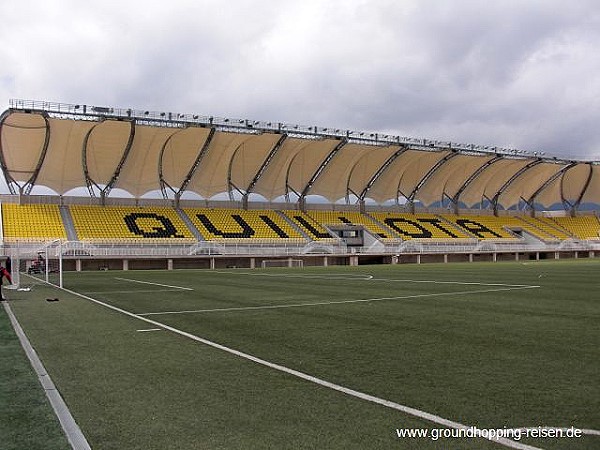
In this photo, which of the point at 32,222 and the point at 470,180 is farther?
the point at 470,180

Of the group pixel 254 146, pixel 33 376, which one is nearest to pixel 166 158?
pixel 254 146

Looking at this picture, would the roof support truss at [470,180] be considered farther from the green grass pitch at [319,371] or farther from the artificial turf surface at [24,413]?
the artificial turf surface at [24,413]

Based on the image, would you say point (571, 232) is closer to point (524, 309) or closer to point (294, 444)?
point (524, 309)

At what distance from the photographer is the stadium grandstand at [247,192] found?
4378cm

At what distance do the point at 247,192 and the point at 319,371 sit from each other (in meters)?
52.6

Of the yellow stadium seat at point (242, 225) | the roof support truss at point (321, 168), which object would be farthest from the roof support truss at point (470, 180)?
the yellow stadium seat at point (242, 225)

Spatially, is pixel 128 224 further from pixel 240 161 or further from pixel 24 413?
pixel 24 413

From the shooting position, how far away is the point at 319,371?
238 inches

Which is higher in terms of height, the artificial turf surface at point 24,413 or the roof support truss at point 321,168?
the roof support truss at point 321,168

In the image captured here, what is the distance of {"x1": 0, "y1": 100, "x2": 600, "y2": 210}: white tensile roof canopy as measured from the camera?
147ft

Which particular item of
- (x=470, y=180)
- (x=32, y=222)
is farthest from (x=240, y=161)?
(x=470, y=180)

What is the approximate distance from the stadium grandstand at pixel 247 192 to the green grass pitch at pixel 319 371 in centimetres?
3279

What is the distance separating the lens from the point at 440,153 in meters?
57.7

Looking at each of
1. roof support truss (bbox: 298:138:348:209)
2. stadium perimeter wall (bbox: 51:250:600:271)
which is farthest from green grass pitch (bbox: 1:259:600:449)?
roof support truss (bbox: 298:138:348:209)
